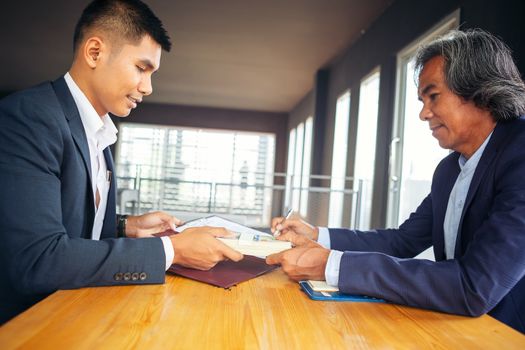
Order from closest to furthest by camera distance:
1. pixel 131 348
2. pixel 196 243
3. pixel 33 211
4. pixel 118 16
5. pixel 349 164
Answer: pixel 131 348, pixel 33 211, pixel 196 243, pixel 118 16, pixel 349 164

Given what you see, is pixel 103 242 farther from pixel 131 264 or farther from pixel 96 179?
pixel 96 179

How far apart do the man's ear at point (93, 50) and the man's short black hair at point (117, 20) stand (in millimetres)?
38

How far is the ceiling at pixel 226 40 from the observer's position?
4.44 meters

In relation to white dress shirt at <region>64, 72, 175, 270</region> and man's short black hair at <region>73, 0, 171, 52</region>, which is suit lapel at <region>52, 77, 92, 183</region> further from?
man's short black hair at <region>73, 0, 171, 52</region>

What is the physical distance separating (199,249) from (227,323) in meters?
0.28

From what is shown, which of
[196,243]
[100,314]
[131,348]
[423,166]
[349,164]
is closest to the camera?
[131,348]

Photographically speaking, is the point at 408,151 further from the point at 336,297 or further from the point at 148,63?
the point at 336,297

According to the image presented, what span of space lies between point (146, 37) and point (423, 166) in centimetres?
261

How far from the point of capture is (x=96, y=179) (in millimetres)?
1216

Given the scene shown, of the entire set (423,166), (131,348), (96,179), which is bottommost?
(131,348)

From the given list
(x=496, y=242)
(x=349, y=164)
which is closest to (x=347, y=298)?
(x=496, y=242)

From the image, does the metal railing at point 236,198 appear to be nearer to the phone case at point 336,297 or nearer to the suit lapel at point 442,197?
the suit lapel at point 442,197

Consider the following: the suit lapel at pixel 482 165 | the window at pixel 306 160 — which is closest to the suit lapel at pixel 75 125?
the suit lapel at pixel 482 165

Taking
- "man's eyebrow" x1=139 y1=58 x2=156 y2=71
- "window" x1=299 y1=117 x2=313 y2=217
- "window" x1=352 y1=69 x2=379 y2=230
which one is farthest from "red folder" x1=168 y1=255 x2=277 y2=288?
"window" x1=299 y1=117 x2=313 y2=217
